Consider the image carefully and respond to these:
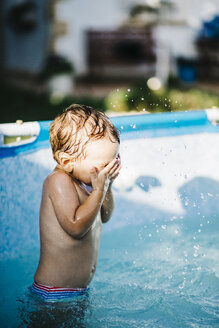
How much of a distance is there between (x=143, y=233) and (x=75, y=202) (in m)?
1.22

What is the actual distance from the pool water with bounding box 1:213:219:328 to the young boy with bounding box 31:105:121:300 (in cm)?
13

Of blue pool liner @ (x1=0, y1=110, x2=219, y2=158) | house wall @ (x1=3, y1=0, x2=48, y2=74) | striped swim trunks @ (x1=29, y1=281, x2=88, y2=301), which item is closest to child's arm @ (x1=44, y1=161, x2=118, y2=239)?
striped swim trunks @ (x1=29, y1=281, x2=88, y2=301)

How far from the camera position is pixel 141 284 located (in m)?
2.34

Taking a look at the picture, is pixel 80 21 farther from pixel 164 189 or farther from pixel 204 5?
pixel 164 189

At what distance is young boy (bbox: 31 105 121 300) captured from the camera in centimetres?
170

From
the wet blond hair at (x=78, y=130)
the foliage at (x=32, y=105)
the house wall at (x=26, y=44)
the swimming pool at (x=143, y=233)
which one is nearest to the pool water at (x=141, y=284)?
the swimming pool at (x=143, y=233)

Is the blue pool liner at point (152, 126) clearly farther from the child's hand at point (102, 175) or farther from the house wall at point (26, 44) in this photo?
the house wall at point (26, 44)

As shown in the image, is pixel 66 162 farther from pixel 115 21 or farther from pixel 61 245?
pixel 115 21

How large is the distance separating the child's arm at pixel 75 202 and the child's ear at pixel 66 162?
1.2 inches

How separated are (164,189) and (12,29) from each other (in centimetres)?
857

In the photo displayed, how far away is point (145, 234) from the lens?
2.87 meters

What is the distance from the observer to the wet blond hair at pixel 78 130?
5.58 ft

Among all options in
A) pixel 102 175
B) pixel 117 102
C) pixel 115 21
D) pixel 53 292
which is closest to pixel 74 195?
pixel 102 175

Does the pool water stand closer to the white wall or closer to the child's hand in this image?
the child's hand
